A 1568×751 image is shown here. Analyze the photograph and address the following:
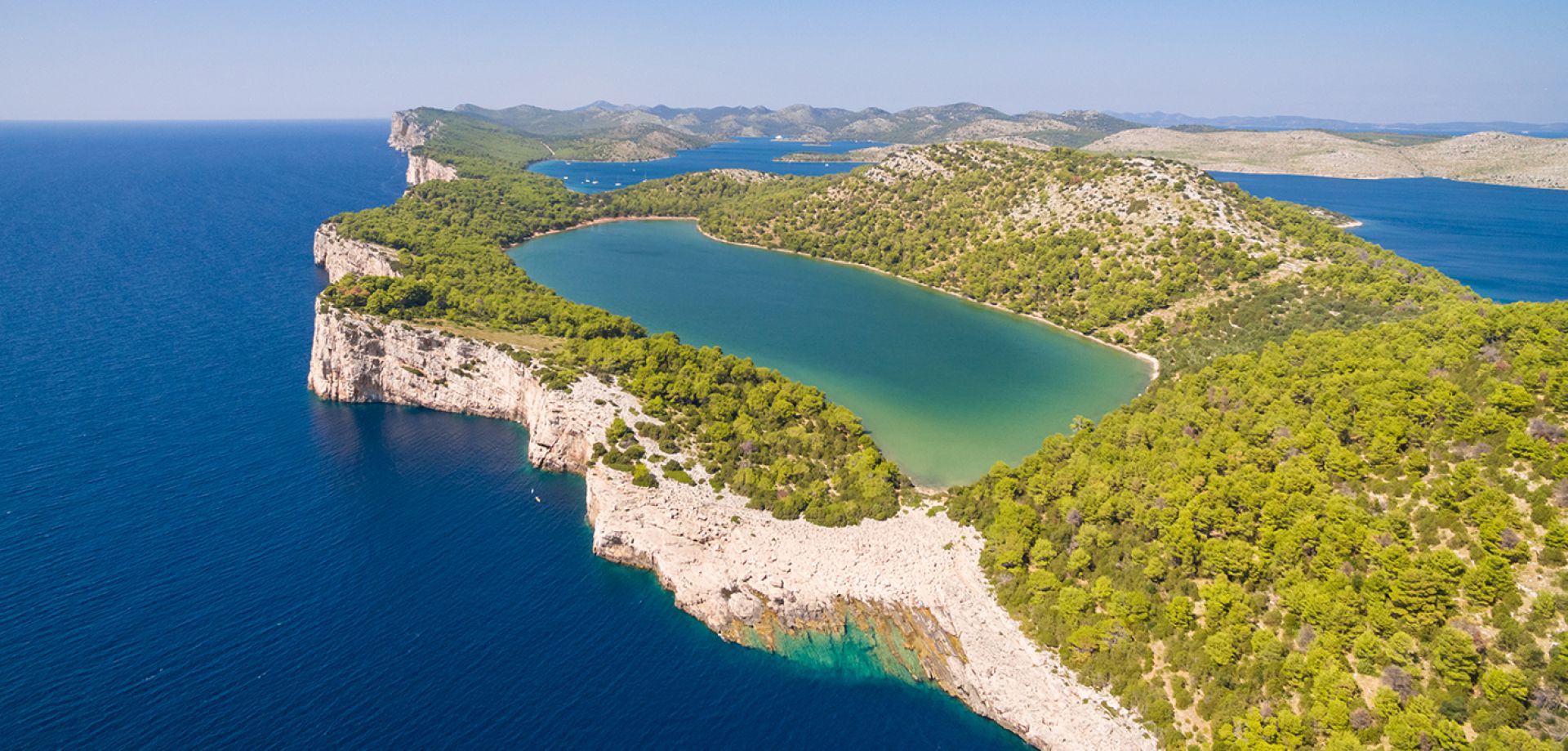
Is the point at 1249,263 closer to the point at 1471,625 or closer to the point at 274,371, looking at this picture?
the point at 1471,625

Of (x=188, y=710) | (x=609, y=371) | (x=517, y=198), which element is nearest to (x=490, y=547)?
(x=188, y=710)

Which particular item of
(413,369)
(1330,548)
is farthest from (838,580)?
(413,369)

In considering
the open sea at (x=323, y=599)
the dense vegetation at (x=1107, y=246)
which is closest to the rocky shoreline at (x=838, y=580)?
the open sea at (x=323, y=599)

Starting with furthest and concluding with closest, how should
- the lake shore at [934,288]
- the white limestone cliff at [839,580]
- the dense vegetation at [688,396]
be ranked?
the lake shore at [934,288], the dense vegetation at [688,396], the white limestone cliff at [839,580]

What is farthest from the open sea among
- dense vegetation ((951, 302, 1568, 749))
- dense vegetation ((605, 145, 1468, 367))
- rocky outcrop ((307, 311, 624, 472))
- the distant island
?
dense vegetation ((605, 145, 1468, 367))

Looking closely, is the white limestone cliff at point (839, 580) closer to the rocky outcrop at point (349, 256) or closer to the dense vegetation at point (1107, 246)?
the dense vegetation at point (1107, 246)
